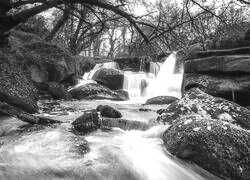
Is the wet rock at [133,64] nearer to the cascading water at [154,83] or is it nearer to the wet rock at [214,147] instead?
the cascading water at [154,83]

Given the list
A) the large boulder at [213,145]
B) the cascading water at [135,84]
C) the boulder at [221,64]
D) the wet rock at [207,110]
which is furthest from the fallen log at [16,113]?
the cascading water at [135,84]

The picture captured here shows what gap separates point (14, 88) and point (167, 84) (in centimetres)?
1183

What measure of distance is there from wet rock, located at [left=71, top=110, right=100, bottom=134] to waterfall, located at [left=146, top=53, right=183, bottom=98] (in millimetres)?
10207

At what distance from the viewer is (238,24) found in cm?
561

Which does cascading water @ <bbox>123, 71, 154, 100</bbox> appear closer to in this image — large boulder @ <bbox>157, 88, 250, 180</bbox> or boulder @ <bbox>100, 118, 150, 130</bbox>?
boulder @ <bbox>100, 118, 150, 130</bbox>

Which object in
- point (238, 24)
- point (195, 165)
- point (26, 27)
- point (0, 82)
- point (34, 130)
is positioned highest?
point (26, 27)

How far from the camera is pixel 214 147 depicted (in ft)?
15.0

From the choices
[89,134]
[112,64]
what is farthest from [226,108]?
[112,64]

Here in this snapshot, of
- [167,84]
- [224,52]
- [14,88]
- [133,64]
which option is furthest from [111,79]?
[14,88]

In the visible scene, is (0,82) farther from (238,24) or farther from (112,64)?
(112,64)

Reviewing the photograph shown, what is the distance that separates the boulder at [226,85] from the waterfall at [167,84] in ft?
12.4

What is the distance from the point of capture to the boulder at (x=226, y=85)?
433 inches

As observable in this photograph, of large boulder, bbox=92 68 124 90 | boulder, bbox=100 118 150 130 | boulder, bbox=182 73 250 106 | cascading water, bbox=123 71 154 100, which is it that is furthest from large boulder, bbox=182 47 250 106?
large boulder, bbox=92 68 124 90

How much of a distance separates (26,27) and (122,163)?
1331 centimetres
